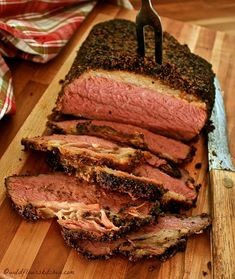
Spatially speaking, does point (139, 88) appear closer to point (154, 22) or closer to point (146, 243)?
point (154, 22)

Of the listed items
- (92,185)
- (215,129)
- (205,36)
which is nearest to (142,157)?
(92,185)

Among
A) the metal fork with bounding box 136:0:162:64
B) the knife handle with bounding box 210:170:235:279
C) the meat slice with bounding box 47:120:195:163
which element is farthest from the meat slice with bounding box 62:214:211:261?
the metal fork with bounding box 136:0:162:64

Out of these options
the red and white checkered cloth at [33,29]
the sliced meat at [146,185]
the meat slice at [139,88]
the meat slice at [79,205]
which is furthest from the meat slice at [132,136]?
the red and white checkered cloth at [33,29]

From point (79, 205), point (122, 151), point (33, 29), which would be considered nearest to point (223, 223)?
point (122, 151)

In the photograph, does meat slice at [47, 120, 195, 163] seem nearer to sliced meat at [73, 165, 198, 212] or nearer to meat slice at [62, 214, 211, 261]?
sliced meat at [73, 165, 198, 212]

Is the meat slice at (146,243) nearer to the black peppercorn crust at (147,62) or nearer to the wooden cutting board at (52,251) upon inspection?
the wooden cutting board at (52,251)

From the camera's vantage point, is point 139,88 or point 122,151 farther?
point 139,88

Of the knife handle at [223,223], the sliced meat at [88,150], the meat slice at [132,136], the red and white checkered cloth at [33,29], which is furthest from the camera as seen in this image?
the red and white checkered cloth at [33,29]
